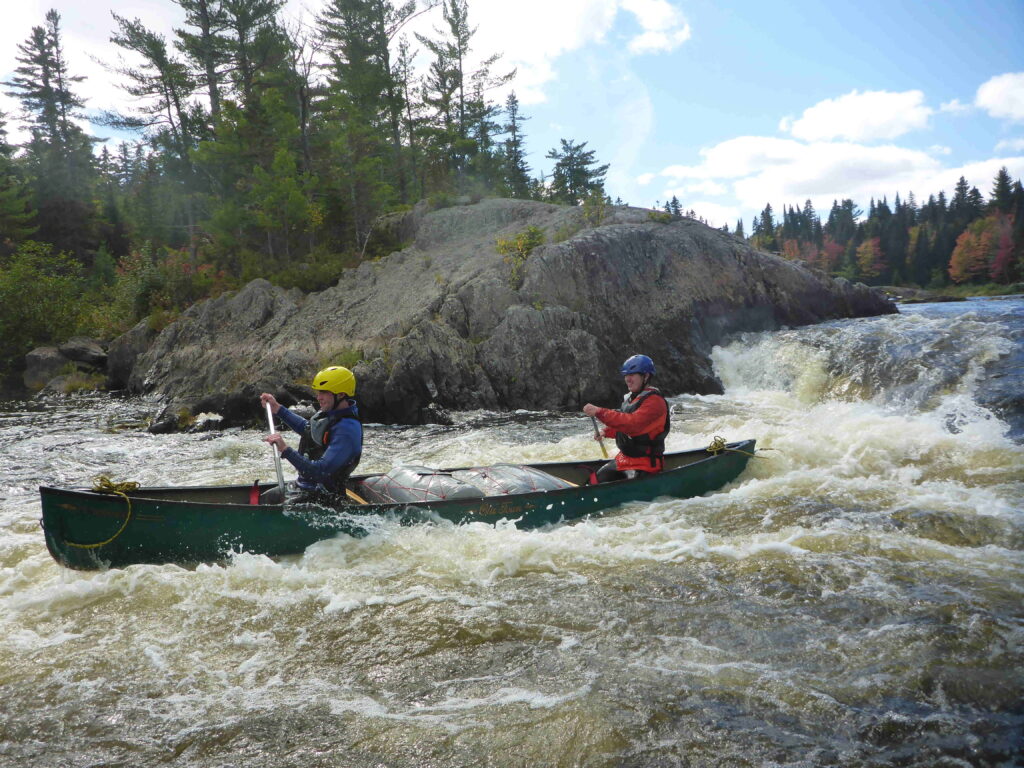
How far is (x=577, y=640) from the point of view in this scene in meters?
4.41

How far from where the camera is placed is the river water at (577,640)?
338 centimetres

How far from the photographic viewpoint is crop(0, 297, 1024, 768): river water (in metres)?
3.38

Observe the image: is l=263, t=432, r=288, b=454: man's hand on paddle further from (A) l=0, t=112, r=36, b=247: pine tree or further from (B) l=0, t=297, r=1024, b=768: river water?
(A) l=0, t=112, r=36, b=247: pine tree

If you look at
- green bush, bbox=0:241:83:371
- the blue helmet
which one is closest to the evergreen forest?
green bush, bbox=0:241:83:371

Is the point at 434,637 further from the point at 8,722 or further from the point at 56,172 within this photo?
the point at 56,172

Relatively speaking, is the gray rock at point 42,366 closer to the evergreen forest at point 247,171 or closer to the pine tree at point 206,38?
the evergreen forest at point 247,171

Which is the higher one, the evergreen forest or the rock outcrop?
the evergreen forest

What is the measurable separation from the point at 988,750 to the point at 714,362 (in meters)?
13.9

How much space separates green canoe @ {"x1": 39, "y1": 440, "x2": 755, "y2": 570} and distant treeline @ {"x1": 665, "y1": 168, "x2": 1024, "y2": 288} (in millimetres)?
43236

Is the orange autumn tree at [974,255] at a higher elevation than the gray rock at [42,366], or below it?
higher

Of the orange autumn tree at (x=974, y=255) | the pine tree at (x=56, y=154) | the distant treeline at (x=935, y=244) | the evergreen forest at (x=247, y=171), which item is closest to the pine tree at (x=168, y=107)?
the evergreen forest at (x=247, y=171)

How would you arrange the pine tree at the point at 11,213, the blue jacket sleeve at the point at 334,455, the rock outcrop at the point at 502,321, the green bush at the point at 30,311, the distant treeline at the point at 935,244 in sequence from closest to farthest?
the blue jacket sleeve at the point at 334,455, the rock outcrop at the point at 502,321, the green bush at the point at 30,311, the pine tree at the point at 11,213, the distant treeline at the point at 935,244

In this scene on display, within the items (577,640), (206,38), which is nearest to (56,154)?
(206,38)

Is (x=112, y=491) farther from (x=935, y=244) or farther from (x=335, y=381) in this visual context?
(x=935, y=244)
